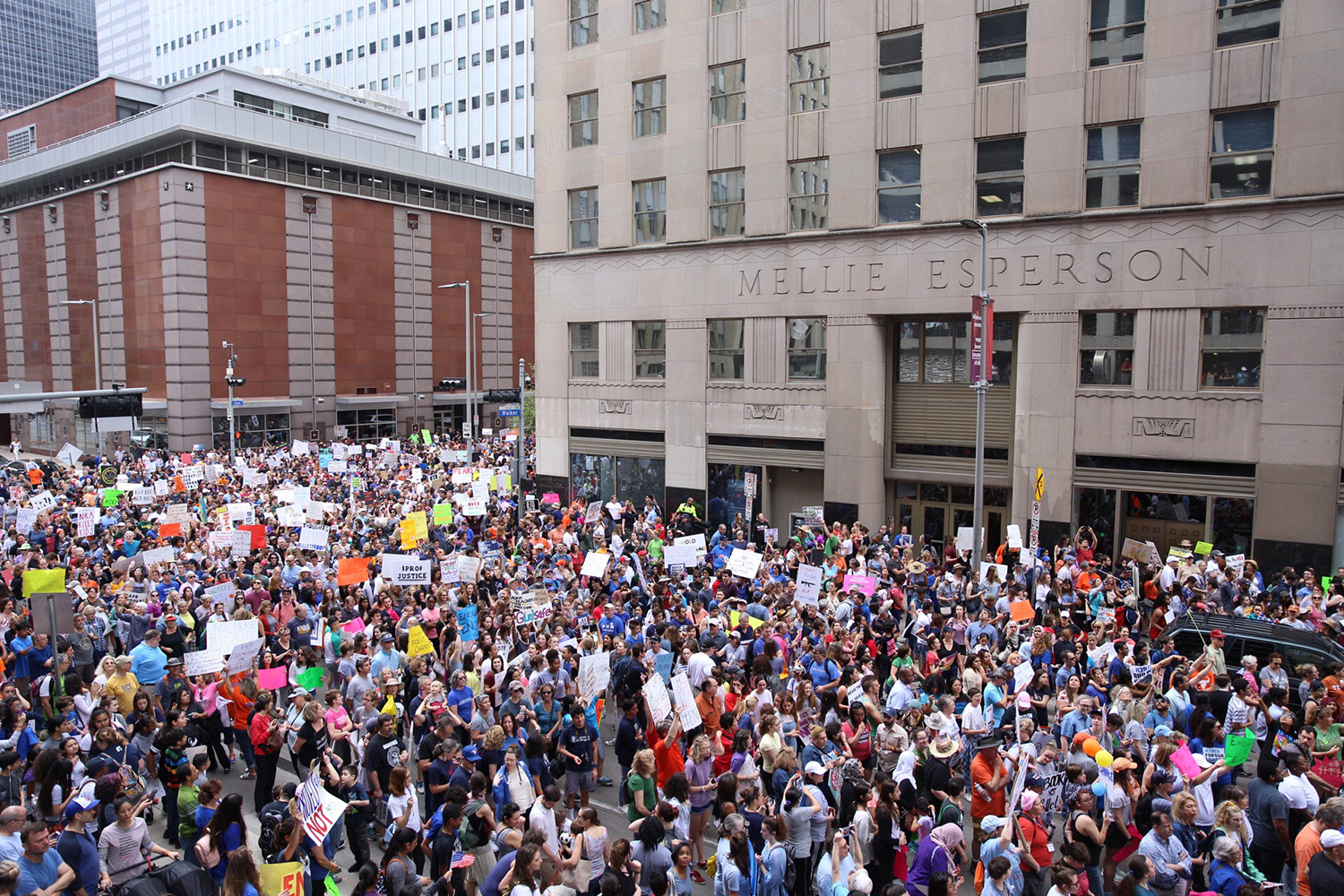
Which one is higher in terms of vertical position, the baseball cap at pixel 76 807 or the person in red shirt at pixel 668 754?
the baseball cap at pixel 76 807

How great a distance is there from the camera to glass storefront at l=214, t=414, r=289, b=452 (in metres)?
53.8

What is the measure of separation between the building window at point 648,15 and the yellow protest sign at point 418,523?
18.0m

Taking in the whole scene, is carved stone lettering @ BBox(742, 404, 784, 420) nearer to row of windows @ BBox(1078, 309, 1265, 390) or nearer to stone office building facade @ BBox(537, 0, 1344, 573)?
stone office building facade @ BBox(537, 0, 1344, 573)

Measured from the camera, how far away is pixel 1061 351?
24562mm

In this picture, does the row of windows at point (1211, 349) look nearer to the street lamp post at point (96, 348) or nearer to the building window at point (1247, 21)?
the building window at point (1247, 21)

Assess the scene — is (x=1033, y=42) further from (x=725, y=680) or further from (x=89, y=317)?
(x=89, y=317)

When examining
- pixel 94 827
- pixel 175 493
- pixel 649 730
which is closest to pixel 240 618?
pixel 94 827

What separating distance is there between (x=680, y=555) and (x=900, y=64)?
52.3ft

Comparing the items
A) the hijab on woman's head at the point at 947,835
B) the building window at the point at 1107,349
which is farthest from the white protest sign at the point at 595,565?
the building window at the point at 1107,349

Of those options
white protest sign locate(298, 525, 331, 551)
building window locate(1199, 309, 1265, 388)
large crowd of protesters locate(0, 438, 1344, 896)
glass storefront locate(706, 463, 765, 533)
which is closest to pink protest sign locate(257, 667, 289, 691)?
large crowd of protesters locate(0, 438, 1344, 896)

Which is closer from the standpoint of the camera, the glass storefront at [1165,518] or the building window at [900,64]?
the glass storefront at [1165,518]

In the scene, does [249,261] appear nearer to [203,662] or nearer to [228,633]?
[228,633]

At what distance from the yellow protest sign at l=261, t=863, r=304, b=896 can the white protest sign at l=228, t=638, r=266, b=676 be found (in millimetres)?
5560

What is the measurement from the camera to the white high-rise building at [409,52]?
90.6 meters
